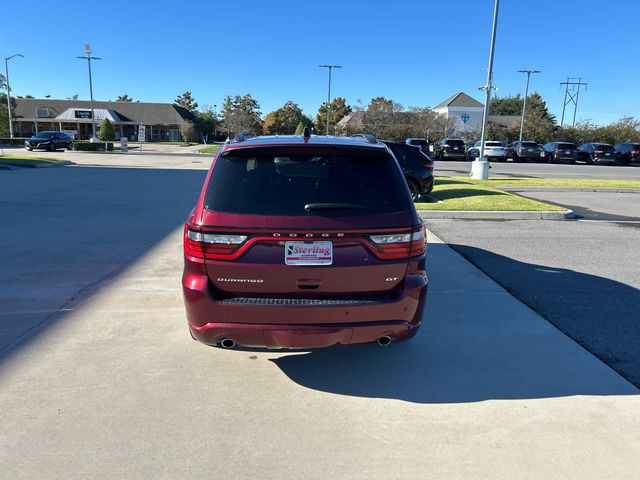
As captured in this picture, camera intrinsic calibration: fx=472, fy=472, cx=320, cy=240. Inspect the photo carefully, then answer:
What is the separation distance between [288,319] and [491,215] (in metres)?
8.90

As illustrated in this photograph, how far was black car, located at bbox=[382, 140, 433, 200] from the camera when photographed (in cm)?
1273

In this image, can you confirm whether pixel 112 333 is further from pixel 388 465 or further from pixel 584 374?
pixel 584 374

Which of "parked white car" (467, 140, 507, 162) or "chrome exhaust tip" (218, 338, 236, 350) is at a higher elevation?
"parked white car" (467, 140, 507, 162)

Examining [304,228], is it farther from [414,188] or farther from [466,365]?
[414,188]

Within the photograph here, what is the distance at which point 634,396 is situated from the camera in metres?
→ 3.54

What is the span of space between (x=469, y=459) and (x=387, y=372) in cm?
113

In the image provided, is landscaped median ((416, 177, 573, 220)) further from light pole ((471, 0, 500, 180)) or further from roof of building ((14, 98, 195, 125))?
roof of building ((14, 98, 195, 125))

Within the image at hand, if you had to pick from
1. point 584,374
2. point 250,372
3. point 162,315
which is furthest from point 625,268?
point 162,315

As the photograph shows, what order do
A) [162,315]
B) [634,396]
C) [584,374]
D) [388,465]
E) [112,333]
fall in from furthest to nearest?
[162,315] < [112,333] < [584,374] < [634,396] < [388,465]

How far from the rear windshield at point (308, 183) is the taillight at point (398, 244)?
189 mm

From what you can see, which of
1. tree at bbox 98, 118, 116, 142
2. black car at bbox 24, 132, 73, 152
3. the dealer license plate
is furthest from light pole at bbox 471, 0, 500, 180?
tree at bbox 98, 118, 116, 142

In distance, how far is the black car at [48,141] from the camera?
4069cm

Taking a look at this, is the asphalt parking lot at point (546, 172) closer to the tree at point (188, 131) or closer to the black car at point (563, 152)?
the black car at point (563, 152)

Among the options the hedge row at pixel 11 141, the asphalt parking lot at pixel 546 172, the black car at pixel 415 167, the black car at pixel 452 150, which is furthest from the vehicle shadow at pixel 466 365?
the hedge row at pixel 11 141
